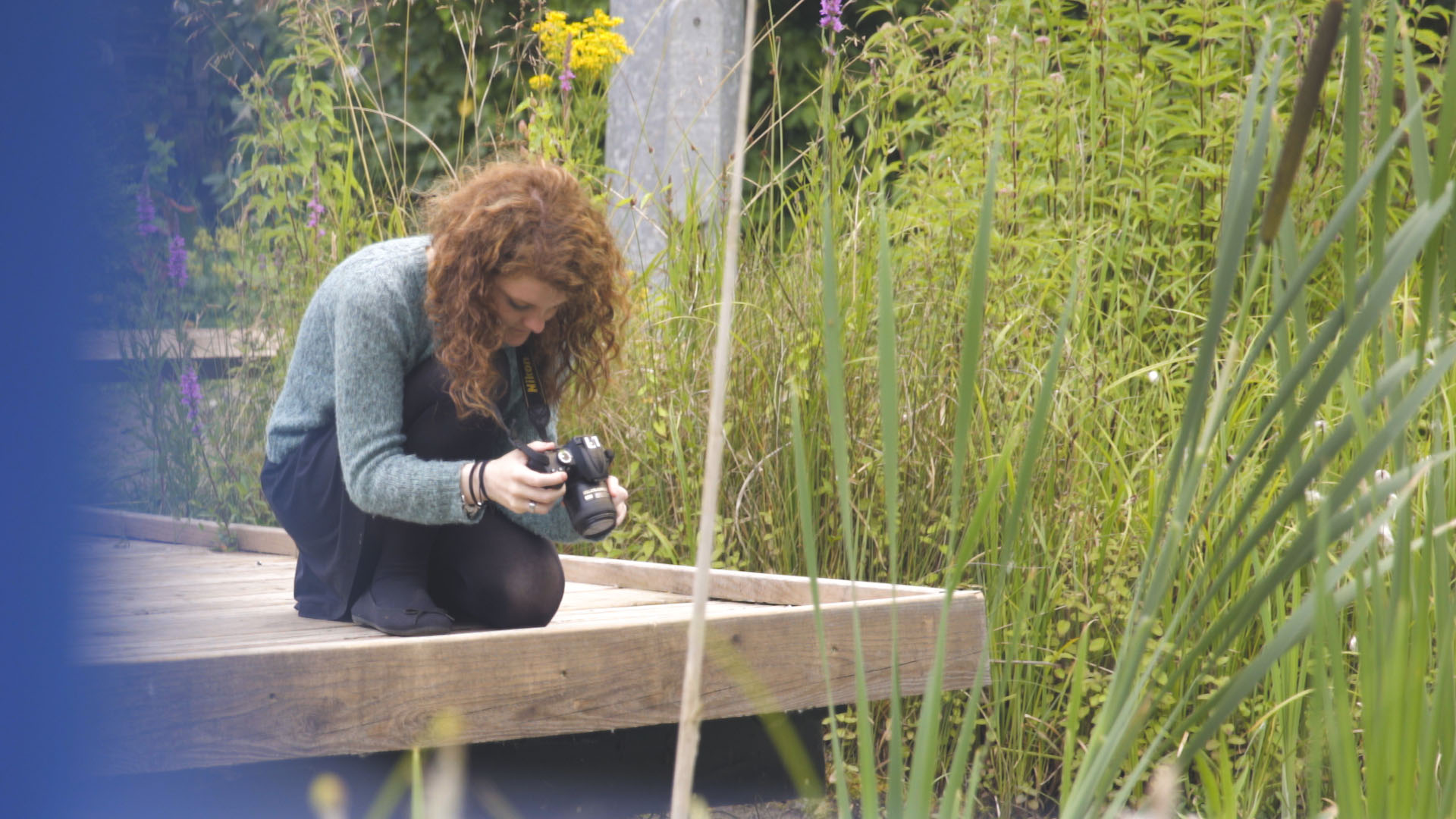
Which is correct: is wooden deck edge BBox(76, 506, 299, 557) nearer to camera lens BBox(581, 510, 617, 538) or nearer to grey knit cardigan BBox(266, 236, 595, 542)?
grey knit cardigan BBox(266, 236, 595, 542)

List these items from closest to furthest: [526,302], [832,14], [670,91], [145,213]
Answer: [145,213] → [526,302] → [832,14] → [670,91]

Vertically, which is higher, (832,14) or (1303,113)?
(832,14)

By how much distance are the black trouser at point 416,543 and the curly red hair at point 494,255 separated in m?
0.10

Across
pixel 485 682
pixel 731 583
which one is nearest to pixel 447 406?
pixel 485 682

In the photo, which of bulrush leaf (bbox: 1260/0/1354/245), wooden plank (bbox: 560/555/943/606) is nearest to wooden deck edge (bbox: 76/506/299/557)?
wooden plank (bbox: 560/555/943/606)

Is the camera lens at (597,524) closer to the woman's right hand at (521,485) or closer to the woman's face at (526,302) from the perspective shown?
the woman's right hand at (521,485)

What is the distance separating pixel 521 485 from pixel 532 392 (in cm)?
35

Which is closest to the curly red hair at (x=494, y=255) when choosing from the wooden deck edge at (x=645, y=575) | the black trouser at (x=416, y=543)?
the black trouser at (x=416, y=543)

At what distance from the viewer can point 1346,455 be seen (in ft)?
7.02

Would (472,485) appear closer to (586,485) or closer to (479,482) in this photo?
(479,482)

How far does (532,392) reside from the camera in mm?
2260

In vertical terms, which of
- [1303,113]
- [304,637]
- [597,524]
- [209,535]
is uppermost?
[1303,113]

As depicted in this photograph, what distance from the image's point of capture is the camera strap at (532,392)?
2.26 meters

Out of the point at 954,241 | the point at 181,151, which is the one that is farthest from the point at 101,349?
the point at 954,241
